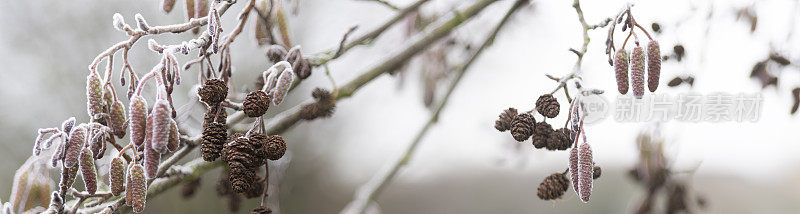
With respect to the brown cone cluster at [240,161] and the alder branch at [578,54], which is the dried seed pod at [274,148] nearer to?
the brown cone cluster at [240,161]

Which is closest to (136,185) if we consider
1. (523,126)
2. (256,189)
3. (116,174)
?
(116,174)

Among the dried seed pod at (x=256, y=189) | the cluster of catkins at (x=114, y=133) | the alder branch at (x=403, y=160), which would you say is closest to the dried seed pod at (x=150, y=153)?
the cluster of catkins at (x=114, y=133)

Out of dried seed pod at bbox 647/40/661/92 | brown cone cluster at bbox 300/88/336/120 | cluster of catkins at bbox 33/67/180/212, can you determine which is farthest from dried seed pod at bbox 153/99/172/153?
dried seed pod at bbox 647/40/661/92

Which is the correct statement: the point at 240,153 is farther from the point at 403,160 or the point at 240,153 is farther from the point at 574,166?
the point at 403,160

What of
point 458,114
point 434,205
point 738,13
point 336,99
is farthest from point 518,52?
point 434,205

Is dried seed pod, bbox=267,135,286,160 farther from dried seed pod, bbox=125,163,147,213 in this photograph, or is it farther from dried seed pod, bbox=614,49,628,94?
dried seed pod, bbox=614,49,628,94

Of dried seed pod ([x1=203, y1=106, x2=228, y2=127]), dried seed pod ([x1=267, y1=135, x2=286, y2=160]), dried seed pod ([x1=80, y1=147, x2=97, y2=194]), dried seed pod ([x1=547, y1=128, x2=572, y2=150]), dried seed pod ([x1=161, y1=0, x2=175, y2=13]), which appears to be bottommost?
dried seed pod ([x1=547, y1=128, x2=572, y2=150])

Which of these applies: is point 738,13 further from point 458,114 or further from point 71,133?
point 458,114
